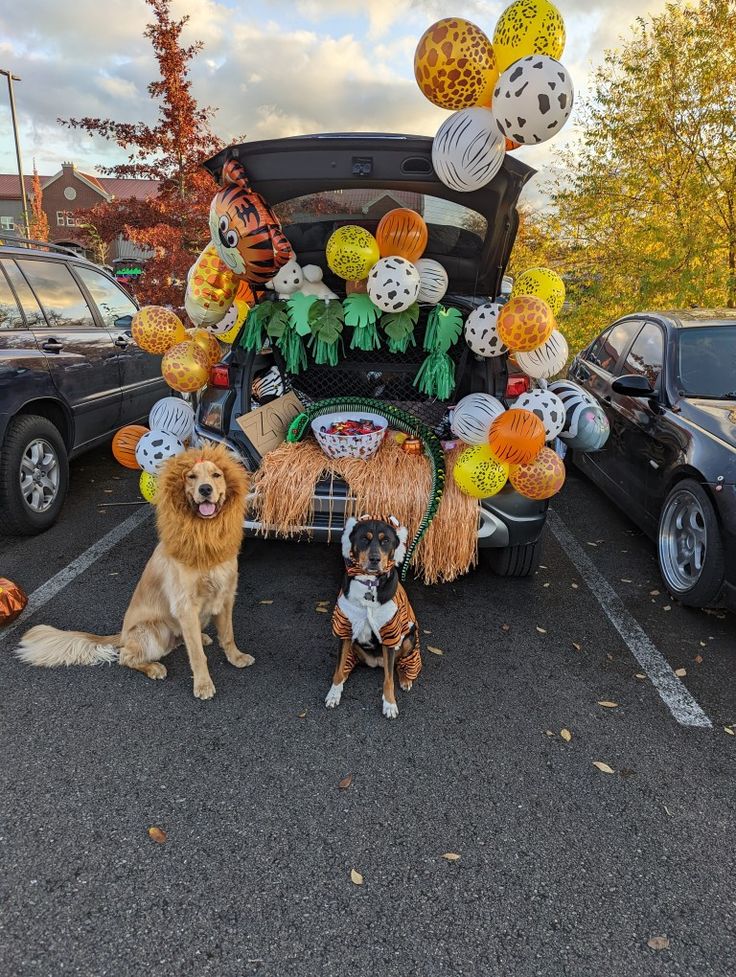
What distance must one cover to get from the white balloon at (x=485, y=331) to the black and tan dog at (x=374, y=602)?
1544 mm

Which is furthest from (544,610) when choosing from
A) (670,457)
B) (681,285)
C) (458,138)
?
(681,285)

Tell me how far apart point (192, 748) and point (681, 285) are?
7.26m

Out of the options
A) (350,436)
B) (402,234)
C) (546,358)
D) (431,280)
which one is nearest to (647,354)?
(546,358)

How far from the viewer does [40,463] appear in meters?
4.45

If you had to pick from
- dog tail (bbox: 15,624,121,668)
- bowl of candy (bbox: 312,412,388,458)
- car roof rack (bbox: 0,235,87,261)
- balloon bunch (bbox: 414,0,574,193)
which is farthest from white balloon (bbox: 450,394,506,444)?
car roof rack (bbox: 0,235,87,261)

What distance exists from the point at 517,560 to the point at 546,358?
4.28 ft

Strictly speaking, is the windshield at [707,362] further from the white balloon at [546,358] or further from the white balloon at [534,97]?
the white balloon at [534,97]

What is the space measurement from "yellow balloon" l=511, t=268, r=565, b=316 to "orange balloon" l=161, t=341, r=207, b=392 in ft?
6.88

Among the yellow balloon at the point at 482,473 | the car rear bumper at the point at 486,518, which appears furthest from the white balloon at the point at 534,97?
the car rear bumper at the point at 486,518

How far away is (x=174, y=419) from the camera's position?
382 centimetres

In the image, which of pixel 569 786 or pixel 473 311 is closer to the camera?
pixel 569 786

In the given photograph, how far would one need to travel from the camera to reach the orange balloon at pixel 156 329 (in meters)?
4.02

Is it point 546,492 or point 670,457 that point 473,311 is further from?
point 670,457

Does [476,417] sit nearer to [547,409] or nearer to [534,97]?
[547,409]
